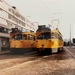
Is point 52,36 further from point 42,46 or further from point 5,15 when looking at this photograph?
point 5,15

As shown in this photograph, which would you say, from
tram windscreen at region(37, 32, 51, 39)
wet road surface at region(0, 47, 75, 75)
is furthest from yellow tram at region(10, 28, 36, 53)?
wet road surface at region(0, 47, 75, 75)

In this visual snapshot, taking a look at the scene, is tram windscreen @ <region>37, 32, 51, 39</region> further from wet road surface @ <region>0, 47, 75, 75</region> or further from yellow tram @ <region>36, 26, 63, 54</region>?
wet road surface @ <region>0, 47, 75, 75</region>

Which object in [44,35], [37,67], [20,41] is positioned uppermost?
[44,35]

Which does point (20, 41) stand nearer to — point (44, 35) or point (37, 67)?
point (44, 35)

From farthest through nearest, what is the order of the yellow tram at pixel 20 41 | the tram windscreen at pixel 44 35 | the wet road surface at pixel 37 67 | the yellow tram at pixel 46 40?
the yellow tram at pixel 20 41, the tram windscreen at pixel 44 35, the yellow tram at pixel 46 40, the wet road surface at pixel 37 67

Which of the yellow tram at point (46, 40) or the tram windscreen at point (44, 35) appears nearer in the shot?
the yellow tram at point (46, 40)

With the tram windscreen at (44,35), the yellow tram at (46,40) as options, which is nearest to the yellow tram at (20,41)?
the yellow tram at (46,40)

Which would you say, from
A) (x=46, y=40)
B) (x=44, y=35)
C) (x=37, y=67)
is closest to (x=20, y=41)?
(x=44, y=35)

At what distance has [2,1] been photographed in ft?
206

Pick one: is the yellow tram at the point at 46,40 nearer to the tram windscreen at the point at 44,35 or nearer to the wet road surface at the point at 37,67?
the tram windscreen at the point at 44,35

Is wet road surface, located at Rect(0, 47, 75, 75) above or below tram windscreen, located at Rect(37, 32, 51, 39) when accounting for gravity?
below

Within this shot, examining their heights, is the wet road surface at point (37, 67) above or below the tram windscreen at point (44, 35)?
below

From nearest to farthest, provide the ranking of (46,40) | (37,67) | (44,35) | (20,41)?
(37,67), (46,40), (44,35), (20,41)

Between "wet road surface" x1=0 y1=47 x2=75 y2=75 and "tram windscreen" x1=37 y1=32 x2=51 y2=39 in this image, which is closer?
"wet road surface" x1=0 y1=47 x2=75 y2=75
